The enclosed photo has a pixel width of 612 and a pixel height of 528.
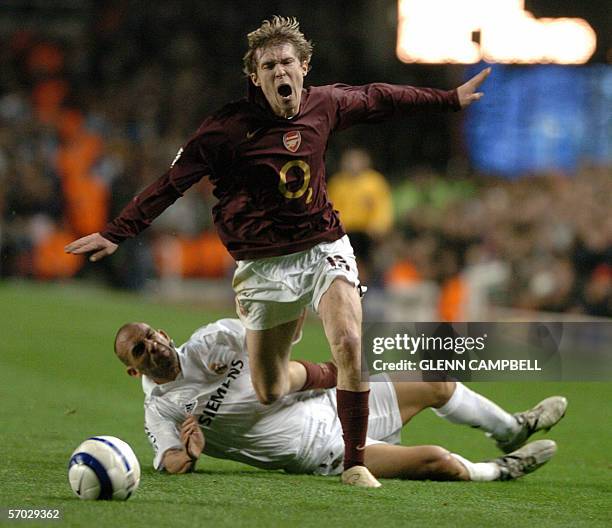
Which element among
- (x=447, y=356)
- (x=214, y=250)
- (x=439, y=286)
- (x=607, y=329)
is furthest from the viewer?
(x=214, y=250)

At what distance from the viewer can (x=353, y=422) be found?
5242 millimetres

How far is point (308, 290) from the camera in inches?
220

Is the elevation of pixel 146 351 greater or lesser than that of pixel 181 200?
greater

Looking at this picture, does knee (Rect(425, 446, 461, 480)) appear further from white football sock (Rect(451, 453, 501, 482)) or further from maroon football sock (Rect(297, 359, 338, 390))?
maroon football sock (Rect(297, 359, 338, 390))

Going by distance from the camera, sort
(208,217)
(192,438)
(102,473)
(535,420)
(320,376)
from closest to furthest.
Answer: (102,473)
(192,438)
(320,376)
(535,420)
(208,217)

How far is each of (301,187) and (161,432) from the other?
122cm

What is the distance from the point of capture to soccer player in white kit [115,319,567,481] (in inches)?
214

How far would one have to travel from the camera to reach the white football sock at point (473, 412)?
578 cm

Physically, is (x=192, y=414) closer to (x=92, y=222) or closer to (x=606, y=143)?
(x=606, y=143)

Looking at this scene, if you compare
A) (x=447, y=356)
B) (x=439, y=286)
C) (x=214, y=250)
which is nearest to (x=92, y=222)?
(x=214, y=250)

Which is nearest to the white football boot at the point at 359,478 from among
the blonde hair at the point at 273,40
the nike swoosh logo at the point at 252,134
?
the nike swoosh logo at the point at 252,134

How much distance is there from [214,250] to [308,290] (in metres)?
11.7

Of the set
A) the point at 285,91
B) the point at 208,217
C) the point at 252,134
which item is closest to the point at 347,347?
the point at 252,134

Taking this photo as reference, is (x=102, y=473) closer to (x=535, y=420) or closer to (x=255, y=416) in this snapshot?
(x=255, y=416)
